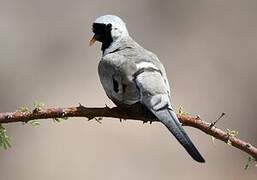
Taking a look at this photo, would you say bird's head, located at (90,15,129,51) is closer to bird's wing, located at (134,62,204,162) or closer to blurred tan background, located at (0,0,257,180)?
bird's wing, located at (134,62,204,162)

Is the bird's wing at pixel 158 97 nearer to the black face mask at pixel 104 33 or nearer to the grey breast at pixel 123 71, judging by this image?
the grey breast at pixel 123 71

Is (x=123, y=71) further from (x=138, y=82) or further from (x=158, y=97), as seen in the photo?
(x=158, y=97)

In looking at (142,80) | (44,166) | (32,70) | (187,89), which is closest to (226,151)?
(187,89)

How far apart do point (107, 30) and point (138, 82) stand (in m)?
0.61

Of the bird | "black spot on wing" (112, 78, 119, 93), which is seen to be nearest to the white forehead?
the bird

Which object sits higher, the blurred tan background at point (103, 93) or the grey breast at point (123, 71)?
the grey breast at point (123, 71)

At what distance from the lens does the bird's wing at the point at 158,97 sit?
2.64 m

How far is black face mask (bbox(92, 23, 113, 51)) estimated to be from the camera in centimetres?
341

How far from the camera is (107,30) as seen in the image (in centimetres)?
343

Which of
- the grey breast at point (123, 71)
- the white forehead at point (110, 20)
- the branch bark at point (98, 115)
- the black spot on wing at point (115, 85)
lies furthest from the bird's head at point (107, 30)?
the branch bark at point (98, 115)

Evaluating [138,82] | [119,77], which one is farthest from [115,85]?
[138,82]

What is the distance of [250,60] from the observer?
8.86 m

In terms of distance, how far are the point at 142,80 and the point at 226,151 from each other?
5.20m
